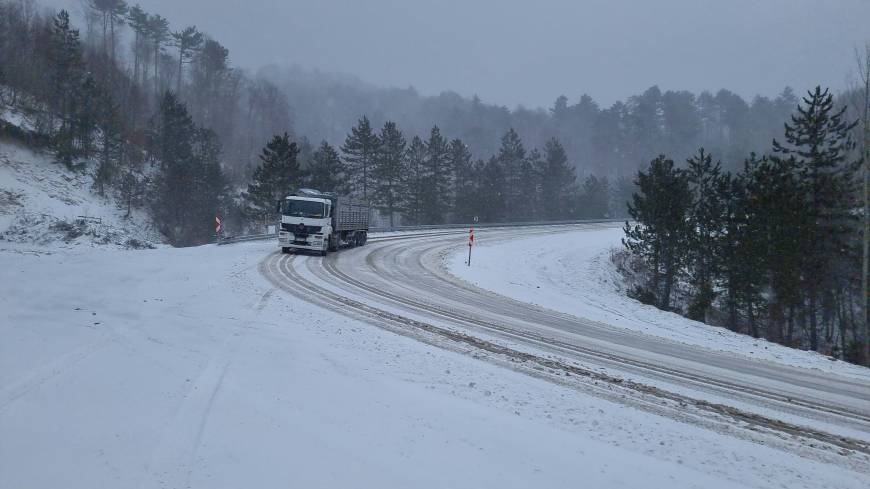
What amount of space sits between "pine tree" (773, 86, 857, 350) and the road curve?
18272 mm

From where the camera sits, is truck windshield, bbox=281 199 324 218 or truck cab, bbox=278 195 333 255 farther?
truck windshield, bbox=281 199 324 218

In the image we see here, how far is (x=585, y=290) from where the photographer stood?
943 inches

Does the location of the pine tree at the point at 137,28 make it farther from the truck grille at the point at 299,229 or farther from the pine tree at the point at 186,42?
the truck grille at the point at 299,229

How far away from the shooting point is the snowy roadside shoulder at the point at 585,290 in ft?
41.8

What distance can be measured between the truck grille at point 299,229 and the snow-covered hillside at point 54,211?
11093 millimetres

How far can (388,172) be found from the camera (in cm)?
5700

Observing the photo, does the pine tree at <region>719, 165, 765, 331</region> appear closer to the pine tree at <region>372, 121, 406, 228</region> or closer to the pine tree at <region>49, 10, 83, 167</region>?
the pine tree at <region>372, 121, 406, 228</region>

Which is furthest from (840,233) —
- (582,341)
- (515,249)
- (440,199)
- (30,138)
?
(30,138)

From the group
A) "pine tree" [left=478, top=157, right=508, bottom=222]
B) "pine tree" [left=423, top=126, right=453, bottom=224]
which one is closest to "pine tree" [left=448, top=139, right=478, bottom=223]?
"pine tree" [left=478, top=157, right=508, bottom=222]

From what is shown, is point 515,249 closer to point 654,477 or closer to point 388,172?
point 388,172

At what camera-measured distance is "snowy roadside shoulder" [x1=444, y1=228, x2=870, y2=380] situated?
1273 cm

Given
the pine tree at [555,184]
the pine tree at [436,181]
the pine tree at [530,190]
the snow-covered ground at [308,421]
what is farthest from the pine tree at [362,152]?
the snow-covered ground at [308,421]

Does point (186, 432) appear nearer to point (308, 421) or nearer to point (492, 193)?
point (308, 421)

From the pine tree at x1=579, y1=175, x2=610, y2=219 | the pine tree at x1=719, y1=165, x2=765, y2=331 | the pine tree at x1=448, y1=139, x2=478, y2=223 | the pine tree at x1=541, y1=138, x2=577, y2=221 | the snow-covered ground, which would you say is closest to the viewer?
the snow-covered ground
